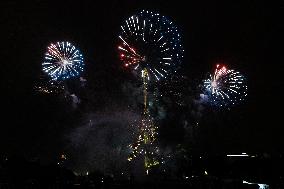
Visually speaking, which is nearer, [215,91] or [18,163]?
[18,163]

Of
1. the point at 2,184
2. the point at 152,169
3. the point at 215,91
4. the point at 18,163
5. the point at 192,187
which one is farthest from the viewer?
the point at 152,169

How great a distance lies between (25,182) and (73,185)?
3.07 metres

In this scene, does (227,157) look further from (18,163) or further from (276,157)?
(18,163)

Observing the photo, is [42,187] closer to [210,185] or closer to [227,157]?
[210,185]

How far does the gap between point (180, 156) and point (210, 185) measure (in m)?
33.8

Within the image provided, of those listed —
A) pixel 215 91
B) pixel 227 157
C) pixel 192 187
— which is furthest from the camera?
pixel 227 157

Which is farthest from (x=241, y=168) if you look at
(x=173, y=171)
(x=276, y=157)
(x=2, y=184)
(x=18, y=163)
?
(x=2, y=184)

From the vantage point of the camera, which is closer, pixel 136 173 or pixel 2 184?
pixel 2 184

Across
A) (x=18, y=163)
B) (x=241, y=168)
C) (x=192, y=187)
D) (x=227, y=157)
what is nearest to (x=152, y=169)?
(x=227, y=157)

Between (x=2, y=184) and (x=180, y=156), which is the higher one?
(x=180, y=156)

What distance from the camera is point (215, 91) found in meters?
42.5

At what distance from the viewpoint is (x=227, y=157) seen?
50.1m

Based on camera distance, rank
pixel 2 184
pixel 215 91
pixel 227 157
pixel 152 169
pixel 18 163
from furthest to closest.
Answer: pixel 152 169 → pixel 227 157 → pixel 215 91 → pixel 18 163 → pixel 2 184

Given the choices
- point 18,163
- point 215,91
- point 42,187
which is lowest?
point 42,187
